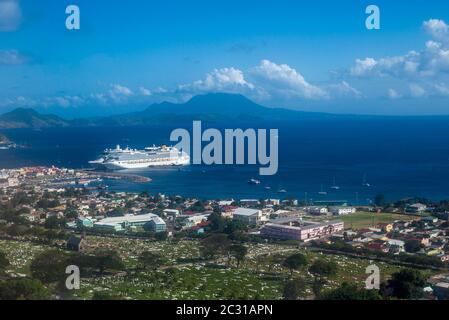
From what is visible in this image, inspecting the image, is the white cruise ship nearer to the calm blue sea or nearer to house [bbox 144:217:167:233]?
the calm blue sea

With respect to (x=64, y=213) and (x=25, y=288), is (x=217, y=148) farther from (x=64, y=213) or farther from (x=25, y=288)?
(x=25, y=288)

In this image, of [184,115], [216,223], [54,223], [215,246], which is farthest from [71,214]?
[184,115]

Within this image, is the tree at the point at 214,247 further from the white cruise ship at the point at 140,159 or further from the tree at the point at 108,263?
the white cruise ship at the point at 140,159

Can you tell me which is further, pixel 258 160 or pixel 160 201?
pixel 258 160

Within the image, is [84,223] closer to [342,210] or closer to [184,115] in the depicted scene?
[342,210]

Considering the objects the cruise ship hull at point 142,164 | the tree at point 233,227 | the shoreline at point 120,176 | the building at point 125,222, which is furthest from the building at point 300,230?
the cruise ship hull at point 142,164

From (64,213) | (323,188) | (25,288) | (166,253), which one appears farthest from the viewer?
(323,188)
